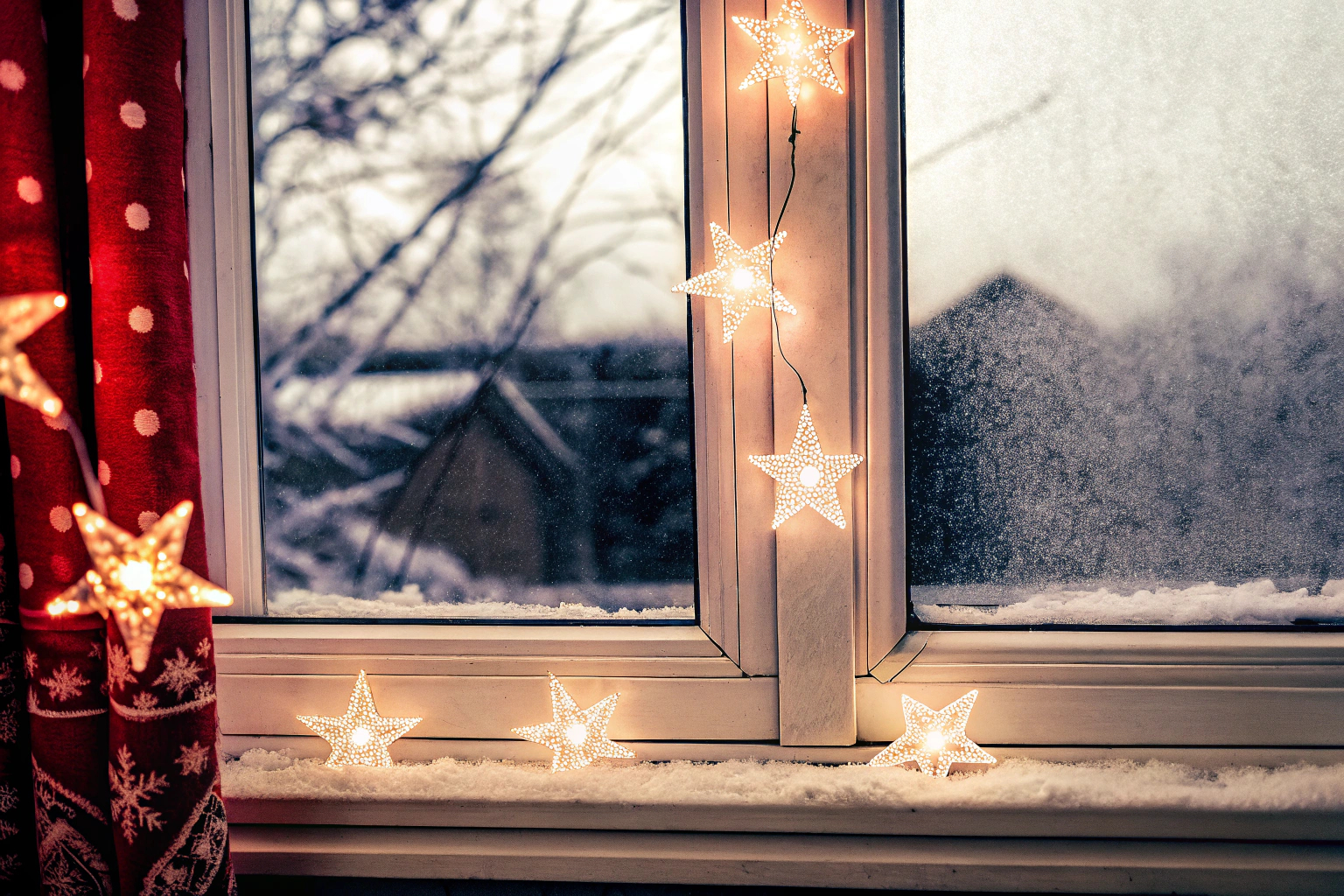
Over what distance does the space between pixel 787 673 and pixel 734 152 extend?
65cm

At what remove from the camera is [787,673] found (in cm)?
75

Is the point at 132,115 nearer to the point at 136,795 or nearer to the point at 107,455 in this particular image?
the point at 107,455

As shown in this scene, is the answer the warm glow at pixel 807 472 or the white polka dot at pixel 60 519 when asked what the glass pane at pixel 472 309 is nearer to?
the warm glow at pixel 807 472

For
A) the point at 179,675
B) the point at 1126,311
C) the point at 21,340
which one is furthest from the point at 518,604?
the point at 1126,311

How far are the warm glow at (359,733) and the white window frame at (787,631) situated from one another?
0.03 meters

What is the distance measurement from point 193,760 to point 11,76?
700 mm

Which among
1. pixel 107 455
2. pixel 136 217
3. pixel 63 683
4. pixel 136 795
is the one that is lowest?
pixel 136 795

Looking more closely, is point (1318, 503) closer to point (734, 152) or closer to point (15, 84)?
point (734, 152)

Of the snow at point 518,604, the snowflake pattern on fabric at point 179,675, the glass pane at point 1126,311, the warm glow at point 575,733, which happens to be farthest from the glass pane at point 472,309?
the glass pane at point 1126,311

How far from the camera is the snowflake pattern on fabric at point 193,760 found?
0.61 metres

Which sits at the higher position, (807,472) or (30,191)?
(30,191)

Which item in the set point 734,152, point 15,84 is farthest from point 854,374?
point 15,84

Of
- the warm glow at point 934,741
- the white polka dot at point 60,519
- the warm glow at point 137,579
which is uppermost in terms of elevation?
the white polka dot at point 60,519

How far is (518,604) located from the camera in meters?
0.84
